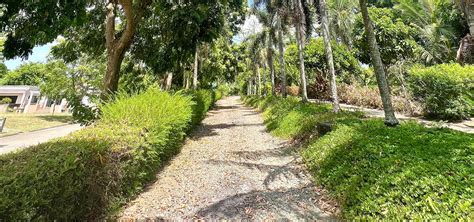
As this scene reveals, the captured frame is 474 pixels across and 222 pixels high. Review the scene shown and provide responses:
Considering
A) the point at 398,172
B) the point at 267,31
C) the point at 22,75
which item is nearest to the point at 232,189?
the point at 398,172

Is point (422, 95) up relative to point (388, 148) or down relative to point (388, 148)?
up

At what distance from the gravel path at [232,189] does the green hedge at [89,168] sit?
0.48 meters

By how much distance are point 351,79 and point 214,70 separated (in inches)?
509

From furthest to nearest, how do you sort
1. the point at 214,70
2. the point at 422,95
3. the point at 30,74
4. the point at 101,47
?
1. the point at 30,74
2. the point at 214,70
3. the point at 101,47
4. the point at 422,95

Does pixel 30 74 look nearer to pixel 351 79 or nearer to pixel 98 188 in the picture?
pixel 351 79

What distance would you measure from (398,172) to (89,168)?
4363 mm

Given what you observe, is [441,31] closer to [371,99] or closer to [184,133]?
[371,99]

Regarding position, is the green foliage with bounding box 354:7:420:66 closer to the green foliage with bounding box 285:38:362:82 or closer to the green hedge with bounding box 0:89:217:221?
the green foliage with bounding box 285:38:362:82

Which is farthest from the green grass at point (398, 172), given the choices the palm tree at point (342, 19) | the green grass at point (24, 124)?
the palm tree at point (342, 19)

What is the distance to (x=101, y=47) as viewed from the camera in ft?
45.2

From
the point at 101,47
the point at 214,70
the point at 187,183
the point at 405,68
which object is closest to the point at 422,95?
the point at 405,68

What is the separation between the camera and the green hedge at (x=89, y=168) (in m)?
2.84

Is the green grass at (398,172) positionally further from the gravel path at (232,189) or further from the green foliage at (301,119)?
the green foliage at (301,119)

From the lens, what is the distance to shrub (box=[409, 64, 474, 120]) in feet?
32.6
